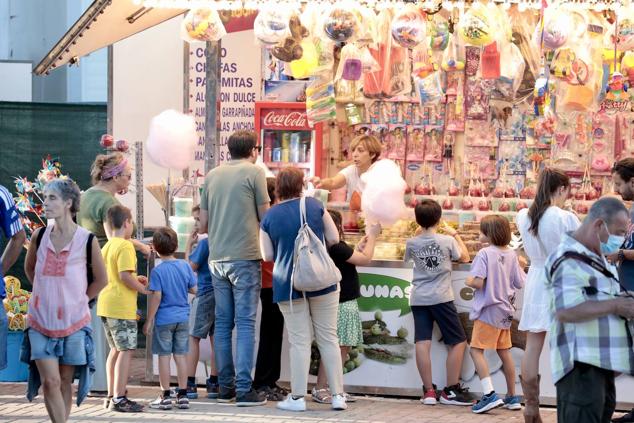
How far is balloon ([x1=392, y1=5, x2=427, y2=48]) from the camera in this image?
892 centimetres

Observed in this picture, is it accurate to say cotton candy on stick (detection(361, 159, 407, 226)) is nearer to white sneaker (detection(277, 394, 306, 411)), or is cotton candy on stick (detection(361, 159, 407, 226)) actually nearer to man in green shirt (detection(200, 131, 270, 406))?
man in green shirt (detection(200, 131, 270, 406))

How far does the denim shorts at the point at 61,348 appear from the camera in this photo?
6488 mm

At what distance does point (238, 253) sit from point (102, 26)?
119 inches

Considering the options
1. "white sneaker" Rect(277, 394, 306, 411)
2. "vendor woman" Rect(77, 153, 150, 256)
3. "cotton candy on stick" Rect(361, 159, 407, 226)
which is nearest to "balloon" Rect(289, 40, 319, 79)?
"cotton candy on stick" Rect(361, 159, 407, 226)

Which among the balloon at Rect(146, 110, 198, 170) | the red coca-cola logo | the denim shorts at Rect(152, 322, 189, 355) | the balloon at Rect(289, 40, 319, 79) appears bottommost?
the denim shorts at Rect(152, 322, 189, 355)

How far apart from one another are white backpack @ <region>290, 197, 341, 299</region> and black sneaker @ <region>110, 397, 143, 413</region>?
133 cm

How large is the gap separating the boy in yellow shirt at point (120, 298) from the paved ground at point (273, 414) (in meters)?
0.19

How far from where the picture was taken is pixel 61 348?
6523 millimetres

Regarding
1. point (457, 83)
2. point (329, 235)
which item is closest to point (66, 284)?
point (329, 235)

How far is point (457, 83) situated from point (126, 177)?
3.50 meters

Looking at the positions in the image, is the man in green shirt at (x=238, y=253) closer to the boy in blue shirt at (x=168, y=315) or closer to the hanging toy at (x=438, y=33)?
the boy in blue shirt at (x=168, y=315)

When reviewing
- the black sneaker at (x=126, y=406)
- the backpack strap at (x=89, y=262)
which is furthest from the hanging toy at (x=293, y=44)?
the backpack strap at (x=89, y=262)

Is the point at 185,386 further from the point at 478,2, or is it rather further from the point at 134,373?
the point at 478,2

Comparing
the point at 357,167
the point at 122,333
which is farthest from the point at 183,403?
the point at 357,167
